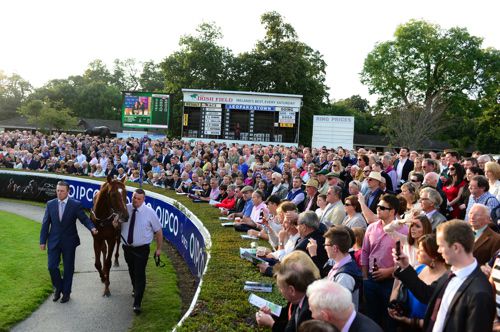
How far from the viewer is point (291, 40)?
51688 millimetres

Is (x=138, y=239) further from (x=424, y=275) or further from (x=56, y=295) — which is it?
(x=424, y=275)

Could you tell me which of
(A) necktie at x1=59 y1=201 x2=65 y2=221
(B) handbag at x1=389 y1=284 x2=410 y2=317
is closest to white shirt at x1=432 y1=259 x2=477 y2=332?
(B) handbag at x1=389 y1=284 x2=410 y2=317

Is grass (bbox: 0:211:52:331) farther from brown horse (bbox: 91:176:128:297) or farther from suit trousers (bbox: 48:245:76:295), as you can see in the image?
brown horse (bbox: 91:176:128:297)

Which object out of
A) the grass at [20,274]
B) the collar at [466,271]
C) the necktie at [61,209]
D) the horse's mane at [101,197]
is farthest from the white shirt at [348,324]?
the horse's mane at [101,197]

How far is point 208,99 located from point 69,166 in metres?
8.79

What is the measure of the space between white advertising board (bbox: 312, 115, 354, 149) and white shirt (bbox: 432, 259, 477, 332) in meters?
25.7

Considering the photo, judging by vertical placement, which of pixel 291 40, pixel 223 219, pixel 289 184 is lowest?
pixel 223 219

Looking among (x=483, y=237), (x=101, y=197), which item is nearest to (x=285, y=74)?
(x=101, y=197)

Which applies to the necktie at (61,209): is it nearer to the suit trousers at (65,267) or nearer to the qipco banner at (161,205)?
the suit trousers at (65,267)

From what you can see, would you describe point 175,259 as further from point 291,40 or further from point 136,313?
point 291,40

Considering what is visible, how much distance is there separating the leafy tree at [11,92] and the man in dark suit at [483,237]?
86.6m

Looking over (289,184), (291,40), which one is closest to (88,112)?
(291,40)

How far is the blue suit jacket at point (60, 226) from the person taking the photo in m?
9.09

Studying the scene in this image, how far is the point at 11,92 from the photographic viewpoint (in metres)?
85.1
